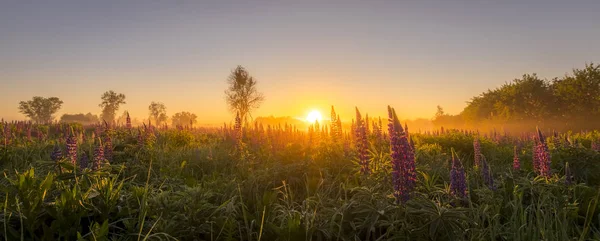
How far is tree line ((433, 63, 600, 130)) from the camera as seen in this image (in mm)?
31500

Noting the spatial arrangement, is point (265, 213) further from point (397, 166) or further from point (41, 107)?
point (41, 107)

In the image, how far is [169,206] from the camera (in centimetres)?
312

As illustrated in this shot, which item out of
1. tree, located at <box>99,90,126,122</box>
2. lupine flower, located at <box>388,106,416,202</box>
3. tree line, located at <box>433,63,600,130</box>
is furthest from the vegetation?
tree, located at <box>99,90,126,122</box>

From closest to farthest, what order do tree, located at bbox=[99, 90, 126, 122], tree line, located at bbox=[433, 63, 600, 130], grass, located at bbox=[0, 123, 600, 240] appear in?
grass, located at bbox=[0, 123, 600, 240] → tree line, located at bbox=[433, 63, 600, 130] → tree, located at bbox=[99, 90, 126, 122]

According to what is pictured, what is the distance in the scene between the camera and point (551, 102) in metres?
34.9

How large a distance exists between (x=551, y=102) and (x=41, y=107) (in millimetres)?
121905

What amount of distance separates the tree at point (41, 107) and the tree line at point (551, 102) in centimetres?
11181

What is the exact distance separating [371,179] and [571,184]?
9.39ft

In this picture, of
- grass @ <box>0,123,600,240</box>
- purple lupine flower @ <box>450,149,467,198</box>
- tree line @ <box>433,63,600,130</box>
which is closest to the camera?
grass @ <box>0,123,600,240</box>

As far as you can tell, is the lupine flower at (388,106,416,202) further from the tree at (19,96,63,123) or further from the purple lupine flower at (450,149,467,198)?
the tree at (19,96,63,123)

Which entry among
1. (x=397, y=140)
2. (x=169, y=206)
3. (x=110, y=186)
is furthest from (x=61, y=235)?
(x=397, y=140)

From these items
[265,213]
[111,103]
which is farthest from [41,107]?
[265,213]

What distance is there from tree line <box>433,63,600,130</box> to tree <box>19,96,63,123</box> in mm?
111807

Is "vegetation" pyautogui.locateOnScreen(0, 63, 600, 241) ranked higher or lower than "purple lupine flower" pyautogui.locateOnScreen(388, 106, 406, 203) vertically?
lower
